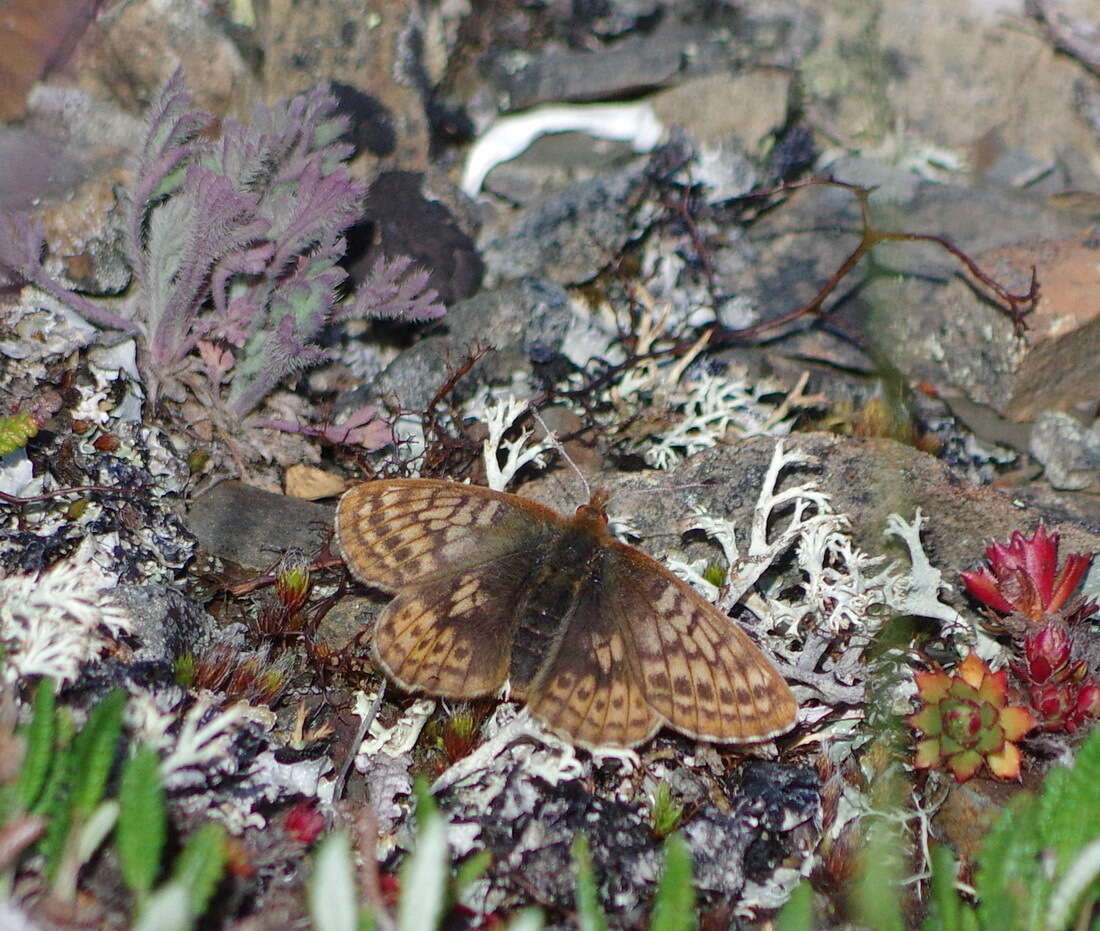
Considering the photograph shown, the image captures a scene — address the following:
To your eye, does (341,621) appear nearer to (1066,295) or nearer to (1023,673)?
(1023,673)

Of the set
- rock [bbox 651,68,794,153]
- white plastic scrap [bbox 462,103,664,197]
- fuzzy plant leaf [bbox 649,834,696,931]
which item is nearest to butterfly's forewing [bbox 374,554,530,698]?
fuzzy plant leaf [bbox 649,834,696,931]

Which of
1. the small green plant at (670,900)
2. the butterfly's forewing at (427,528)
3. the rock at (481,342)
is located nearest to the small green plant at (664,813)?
the small green plant at (670,900)

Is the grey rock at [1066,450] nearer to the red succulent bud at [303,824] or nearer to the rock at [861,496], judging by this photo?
the rock at [861,496]

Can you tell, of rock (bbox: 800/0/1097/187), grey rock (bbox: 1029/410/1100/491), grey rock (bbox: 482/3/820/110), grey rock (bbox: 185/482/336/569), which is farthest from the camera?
rock (bbox: 800/0/1097/187)

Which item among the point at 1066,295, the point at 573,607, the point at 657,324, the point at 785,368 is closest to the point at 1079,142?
the point at 1066,295

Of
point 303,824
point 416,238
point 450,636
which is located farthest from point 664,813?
point 416,238

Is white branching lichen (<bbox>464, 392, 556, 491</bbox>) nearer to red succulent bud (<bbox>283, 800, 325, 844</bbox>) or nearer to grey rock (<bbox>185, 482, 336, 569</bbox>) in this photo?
grey rock (<bbox>185, 482, 336, 569</bbox>)
